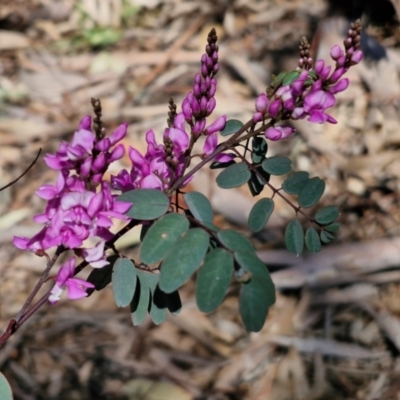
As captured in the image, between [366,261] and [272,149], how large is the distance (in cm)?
67

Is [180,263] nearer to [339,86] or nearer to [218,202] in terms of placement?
[339,86]

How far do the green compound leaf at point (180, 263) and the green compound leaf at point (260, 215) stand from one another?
20 centimetres

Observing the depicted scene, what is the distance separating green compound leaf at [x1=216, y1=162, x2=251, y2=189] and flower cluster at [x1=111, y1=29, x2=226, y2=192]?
0.18 feet

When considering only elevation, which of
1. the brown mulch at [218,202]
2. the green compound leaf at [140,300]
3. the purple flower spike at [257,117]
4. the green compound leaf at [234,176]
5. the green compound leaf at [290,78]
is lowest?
the brown mulch at [218,202]

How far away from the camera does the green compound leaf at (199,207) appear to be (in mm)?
972

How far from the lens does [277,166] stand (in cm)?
106

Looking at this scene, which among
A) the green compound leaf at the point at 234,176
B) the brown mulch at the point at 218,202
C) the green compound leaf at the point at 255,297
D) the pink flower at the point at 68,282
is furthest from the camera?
the brown mulch at the point at 218,202

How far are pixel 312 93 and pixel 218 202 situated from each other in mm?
1625

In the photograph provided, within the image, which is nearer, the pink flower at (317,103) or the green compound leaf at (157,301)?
the pink flower at (317,103)

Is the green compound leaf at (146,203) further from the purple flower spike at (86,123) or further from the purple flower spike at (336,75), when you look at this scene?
the purple flower spike at (336,75)

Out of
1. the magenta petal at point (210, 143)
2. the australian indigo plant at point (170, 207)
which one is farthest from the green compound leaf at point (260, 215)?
the magenta petal at point (210, 143)

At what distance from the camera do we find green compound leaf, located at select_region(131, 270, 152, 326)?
1014 millimetres

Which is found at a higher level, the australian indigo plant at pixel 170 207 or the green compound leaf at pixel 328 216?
the australian indigo plant at pixel 170 207

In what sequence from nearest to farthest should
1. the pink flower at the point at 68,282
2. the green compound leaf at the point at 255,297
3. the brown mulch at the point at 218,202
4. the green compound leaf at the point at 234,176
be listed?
the green compound leaf at the point at 255,297, the pink flower at the point at 68,282, the green compound leaf at the point at 234,176, the brown mulch at the point at 218,202
